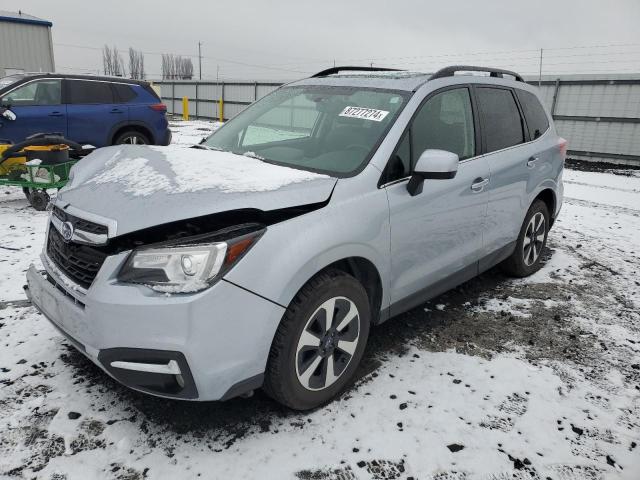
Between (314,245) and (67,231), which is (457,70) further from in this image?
(67,231)

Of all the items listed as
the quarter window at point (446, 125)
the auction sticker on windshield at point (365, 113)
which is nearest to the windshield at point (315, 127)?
the auction sticker on windshield at point (365, 113)

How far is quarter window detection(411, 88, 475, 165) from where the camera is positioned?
2965mm

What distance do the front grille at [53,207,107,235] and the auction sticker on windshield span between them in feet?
5.49

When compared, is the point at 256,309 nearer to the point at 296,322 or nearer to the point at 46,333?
the point at 296,322

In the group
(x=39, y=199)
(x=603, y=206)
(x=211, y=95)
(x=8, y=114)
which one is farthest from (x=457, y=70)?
(x=211, y=95)

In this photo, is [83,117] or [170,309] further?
[83,117]

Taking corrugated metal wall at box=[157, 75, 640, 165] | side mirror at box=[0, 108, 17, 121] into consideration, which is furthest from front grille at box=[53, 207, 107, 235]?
corrugated metal wall at box=[157, 75, 640, 165]

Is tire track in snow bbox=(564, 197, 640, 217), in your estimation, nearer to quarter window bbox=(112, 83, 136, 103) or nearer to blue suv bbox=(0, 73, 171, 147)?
blue suv bbox=(0, 73, 171, 147)

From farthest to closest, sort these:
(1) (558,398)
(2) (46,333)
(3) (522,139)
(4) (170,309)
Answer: (3) (522,139) → (2) (46,333) → (1) (558,398) → (4) (170,309)

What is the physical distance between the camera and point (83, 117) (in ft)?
27.6

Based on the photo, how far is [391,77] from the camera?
10.8 ft

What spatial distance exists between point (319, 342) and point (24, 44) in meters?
28.0

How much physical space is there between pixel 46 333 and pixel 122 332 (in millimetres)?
1587

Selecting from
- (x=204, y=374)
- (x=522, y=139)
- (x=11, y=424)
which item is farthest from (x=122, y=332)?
(x=522, y=139)
